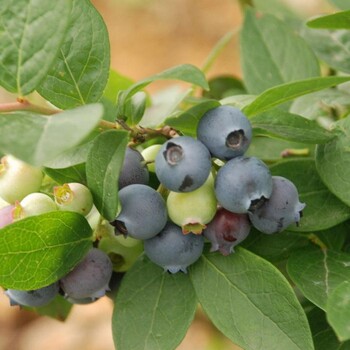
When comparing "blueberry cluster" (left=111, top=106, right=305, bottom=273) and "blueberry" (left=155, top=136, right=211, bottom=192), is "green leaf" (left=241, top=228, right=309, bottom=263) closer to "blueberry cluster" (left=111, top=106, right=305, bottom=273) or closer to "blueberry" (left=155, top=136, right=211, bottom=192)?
"blueberry cluster" (left=111, top=106, right=305, bottom=273)

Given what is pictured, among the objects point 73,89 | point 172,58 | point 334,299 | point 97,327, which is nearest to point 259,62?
point 73,89

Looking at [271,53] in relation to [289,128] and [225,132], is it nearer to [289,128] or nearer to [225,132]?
[289,128]

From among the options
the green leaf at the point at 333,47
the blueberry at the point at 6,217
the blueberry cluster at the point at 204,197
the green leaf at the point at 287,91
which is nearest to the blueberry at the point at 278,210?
the blueberry cluster at the point at 204,197

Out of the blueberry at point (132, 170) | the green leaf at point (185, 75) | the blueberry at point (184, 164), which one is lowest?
the blueberry at point (132, 170)

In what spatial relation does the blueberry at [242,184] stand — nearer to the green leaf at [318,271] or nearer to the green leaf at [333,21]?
the green leaf at [318,271]

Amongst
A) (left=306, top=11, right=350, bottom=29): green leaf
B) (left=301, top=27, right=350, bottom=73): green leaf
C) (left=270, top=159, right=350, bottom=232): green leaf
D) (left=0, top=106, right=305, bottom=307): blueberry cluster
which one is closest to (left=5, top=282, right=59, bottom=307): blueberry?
(left=0, top=106, right=305, bottom=307): blueberry cluster

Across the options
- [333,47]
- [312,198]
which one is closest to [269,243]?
[312,198]

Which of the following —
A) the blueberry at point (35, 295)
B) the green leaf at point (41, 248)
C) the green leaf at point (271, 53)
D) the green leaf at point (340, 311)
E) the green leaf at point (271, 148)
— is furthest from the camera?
the green leaf at point (271, 53)

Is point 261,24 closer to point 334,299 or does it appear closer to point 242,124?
point 242,124
